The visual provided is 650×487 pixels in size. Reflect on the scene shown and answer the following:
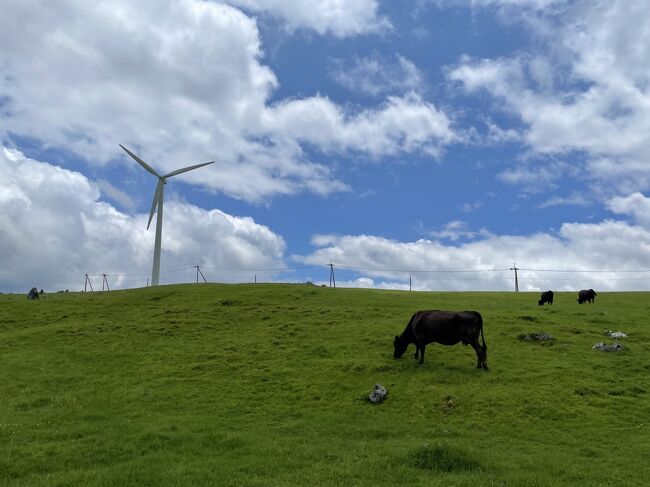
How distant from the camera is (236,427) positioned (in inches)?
658

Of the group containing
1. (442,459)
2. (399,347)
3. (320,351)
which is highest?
(399,347)

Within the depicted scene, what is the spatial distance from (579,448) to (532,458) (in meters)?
2.27

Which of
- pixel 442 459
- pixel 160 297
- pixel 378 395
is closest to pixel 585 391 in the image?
pixel 378 395

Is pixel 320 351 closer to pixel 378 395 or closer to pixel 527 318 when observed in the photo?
pixel 378 395

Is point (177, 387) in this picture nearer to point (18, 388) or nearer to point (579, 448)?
point (18, 388)

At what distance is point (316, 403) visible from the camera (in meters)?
19.7

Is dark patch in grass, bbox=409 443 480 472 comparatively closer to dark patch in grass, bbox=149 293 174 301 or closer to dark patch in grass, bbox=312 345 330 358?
dark patch in grass, bbox=312 345 330 358

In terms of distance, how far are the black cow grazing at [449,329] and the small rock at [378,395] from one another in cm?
433

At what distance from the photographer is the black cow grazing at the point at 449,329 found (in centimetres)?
2309

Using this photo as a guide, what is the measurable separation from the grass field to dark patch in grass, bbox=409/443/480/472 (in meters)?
0.04

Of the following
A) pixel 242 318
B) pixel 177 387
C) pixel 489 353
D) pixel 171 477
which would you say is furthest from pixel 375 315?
pixel 171 477

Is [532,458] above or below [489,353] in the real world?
below

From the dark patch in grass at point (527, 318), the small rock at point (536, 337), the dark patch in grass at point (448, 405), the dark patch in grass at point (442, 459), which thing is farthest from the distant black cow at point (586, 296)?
the dark patch in grass at point (442, 459)

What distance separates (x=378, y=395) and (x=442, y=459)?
24.0ft
